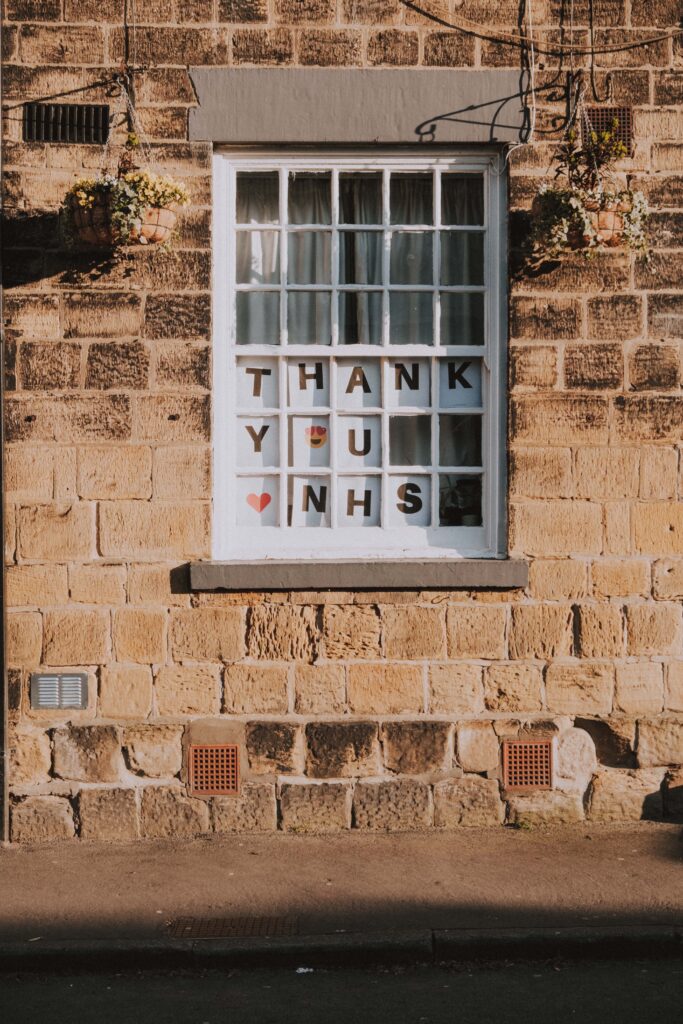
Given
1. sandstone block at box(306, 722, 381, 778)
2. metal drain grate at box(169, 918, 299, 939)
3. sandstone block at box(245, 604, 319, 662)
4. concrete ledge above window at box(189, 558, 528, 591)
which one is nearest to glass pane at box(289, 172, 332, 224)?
concrete ledge above window at box(189, 558, 528, 591)

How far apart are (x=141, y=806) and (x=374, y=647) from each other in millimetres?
1678

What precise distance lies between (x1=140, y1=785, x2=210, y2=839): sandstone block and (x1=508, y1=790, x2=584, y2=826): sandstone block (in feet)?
6.13

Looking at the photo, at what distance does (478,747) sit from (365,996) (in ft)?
7.34

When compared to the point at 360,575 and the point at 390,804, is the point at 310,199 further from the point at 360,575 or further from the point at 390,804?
the point at 390,804

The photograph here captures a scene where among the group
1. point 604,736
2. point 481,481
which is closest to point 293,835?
point 604,736

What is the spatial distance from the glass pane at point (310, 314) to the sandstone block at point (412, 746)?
2400mm

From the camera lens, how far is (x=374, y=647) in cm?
730

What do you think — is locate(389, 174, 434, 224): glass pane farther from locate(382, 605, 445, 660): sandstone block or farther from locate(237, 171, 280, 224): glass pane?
locate(382, 605, 445, 660): sandstone block

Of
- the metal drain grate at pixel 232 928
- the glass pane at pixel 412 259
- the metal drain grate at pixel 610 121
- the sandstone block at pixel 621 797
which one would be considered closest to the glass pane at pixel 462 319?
the glass pane at pixel 412 259

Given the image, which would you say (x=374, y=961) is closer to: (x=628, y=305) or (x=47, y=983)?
(x=47, y=983)

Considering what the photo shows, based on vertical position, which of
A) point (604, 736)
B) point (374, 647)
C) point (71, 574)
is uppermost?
point (71, 574)

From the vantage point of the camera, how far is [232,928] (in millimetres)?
5828

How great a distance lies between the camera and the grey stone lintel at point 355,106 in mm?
7172

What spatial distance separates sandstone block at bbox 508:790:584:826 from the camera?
7277 mm
